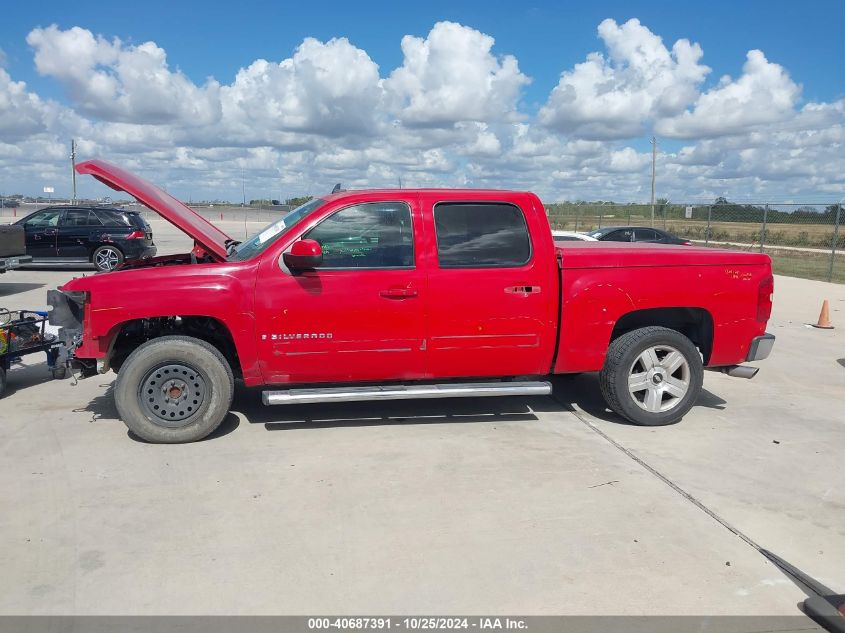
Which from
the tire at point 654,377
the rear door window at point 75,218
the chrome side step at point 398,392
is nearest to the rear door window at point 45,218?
the rear door window at point 75,218

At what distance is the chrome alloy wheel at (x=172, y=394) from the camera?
5156mm

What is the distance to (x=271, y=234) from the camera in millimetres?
5492

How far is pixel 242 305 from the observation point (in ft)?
16.6

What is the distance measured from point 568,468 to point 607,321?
4.35ft

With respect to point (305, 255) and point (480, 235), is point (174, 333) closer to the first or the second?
point (305, 255)

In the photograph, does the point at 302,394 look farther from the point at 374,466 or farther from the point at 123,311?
the point at 123,311

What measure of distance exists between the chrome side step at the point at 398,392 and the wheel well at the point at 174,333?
594 mm

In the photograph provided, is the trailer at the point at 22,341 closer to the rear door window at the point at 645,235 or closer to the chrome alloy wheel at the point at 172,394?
the chrome alloy wheel at the point at 172,394

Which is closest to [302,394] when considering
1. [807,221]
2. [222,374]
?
[222,374]

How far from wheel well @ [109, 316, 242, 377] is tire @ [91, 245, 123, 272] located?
13.0 meters

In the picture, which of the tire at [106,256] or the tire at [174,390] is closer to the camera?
the tire at [174,390]

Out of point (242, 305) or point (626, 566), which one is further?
point (242, 305)

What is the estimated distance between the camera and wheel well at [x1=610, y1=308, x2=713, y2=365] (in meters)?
5.85

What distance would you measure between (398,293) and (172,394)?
1.85 m
